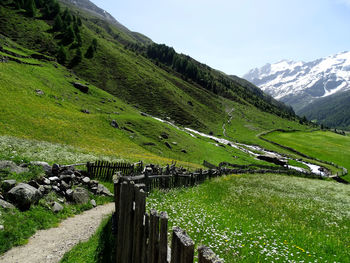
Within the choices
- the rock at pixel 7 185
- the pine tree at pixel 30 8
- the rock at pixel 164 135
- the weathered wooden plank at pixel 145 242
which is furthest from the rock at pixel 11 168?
the pine tree at pixel 30 8

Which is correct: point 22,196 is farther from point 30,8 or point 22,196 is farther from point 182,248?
point 30,8

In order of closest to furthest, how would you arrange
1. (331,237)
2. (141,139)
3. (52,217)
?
(331,237)
(52,217)
(141,139)

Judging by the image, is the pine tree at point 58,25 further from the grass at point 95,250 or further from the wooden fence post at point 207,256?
the wooden fence post at point 207,256

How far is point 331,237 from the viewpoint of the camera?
978cm

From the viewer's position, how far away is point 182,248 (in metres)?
3.45

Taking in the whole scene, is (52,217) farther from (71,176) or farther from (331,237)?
(331,237)

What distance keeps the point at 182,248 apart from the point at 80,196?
42.6 feet

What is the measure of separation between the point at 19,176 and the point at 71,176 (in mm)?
3237

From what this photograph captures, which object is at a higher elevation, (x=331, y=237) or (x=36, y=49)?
(x=36, y=49)

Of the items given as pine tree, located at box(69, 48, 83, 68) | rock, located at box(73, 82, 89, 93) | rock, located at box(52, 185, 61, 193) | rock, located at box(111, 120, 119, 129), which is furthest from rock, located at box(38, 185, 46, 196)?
pine tree, located at box(69, 48, 83, 68)

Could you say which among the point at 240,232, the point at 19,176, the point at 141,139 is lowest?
the point at 141,139

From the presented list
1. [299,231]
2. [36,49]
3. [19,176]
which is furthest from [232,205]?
[36,49]

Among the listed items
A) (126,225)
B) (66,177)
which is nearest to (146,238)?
(126,225)

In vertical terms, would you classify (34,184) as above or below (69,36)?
below
